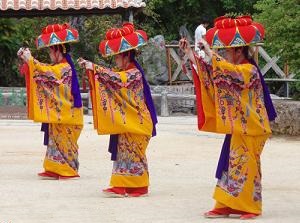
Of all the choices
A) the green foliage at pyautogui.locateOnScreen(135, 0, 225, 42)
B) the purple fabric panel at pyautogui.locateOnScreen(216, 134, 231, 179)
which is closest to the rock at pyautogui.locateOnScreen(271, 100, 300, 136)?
the purple fabric panel at pyautogui.locateOnScreen(216, 134, 231, 179)

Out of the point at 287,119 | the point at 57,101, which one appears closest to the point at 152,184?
the point at 57,101

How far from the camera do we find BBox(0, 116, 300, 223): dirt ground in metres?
9.05

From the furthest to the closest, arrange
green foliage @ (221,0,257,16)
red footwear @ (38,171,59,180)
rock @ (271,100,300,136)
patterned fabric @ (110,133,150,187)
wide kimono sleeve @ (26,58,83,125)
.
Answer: green foliage @ (221,0,257,16)
rock @ (271,100,300,136)
red footwear @ (38,171,59,180)
wide kimono sleeve @ (26,58,83,125)
patterned fabric @ (110,133,150,187)

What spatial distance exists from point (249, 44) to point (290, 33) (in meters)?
8.50

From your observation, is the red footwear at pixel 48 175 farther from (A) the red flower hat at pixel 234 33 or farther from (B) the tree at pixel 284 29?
(B) the tree at pixel 284 29

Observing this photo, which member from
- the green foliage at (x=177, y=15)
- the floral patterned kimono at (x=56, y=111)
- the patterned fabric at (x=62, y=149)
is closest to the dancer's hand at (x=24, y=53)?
the floral patterned kimono at (x=56, y=111)

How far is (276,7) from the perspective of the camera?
17.8m

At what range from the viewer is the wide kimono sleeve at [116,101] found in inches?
403

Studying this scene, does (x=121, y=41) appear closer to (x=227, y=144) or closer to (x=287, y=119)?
(x=227, y=144)

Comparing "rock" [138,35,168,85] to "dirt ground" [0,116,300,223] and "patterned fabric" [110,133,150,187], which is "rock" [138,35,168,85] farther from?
"patterned fabric" [110,133,150,187]

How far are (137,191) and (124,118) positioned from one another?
80 cm

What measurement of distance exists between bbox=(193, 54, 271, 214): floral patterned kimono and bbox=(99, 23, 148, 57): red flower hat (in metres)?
1.63

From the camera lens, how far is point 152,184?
11398 millimetres

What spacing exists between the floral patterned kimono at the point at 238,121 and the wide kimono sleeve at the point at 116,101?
5.06 feet
